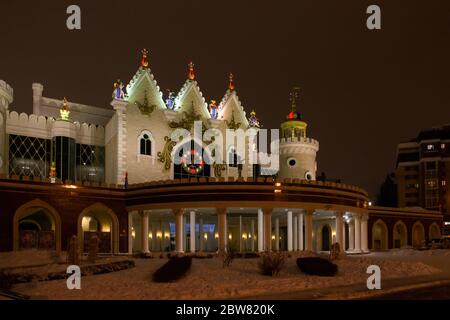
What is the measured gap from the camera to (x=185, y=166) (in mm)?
55469

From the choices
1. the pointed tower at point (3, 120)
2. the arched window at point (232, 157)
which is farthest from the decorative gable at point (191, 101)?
the pointed tower at point (3, 120)

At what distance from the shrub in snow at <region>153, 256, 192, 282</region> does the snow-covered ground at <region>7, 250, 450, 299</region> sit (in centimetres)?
38

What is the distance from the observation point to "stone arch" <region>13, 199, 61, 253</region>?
39.6m

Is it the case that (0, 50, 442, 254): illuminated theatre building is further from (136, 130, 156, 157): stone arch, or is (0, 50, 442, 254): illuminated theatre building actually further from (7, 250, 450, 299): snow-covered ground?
A: (7, 250, 450, 299): snow-covered ground

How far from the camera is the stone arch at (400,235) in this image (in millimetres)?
66438

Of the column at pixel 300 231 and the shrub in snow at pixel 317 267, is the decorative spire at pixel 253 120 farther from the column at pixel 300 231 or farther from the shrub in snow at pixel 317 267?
the shrub in snow at pixel 317 267

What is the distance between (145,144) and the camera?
53.2 metres

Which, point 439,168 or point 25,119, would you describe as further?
point 439,168

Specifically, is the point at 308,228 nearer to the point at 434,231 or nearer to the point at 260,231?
the point at 260,231

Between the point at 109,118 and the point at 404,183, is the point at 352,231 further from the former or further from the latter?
the point at 404,183

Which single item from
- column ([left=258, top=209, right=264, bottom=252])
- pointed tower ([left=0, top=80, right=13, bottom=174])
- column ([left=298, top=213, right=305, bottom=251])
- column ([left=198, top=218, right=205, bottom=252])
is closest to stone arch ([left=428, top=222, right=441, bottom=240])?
column ([left=298, top=213, right=305, bottom=251])

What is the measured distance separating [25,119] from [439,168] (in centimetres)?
10467
